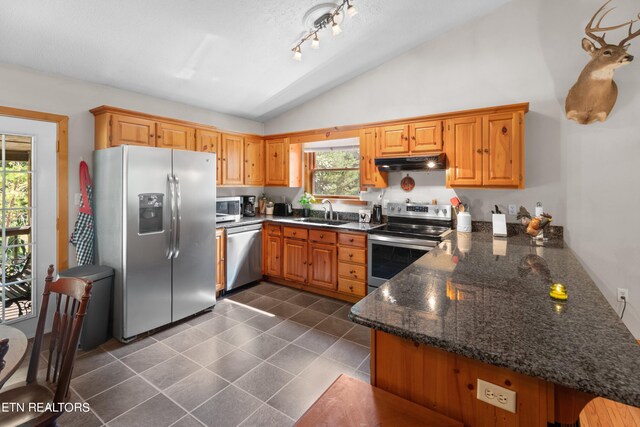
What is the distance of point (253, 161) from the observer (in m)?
4.71

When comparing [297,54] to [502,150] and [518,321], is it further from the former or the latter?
[518,321]

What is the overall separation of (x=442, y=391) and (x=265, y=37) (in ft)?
10.3

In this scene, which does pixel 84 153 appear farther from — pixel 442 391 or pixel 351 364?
pixel 442 391

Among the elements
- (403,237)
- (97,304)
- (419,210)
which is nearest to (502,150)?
(419,210)

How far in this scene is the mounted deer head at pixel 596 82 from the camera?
2395 millimetres

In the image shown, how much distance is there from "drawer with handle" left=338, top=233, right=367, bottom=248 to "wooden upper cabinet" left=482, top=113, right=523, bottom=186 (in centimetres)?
138

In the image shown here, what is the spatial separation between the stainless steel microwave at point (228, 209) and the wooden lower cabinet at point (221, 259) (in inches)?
11.0

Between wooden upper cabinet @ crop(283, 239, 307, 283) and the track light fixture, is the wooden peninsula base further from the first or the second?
wooden upper cabinet @ crop(283, 239, 307, 283)

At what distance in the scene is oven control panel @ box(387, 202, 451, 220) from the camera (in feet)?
11.6

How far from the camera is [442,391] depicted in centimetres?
107

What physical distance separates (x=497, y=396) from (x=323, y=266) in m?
2.98

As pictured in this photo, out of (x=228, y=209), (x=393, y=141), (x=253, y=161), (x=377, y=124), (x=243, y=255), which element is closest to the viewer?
(x=393, y=141)

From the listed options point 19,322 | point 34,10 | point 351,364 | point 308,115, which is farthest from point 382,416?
point 308,115

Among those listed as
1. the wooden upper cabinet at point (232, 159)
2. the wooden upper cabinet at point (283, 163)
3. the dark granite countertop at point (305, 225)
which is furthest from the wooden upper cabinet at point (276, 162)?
the dark granite countertop at point (305, 225)
